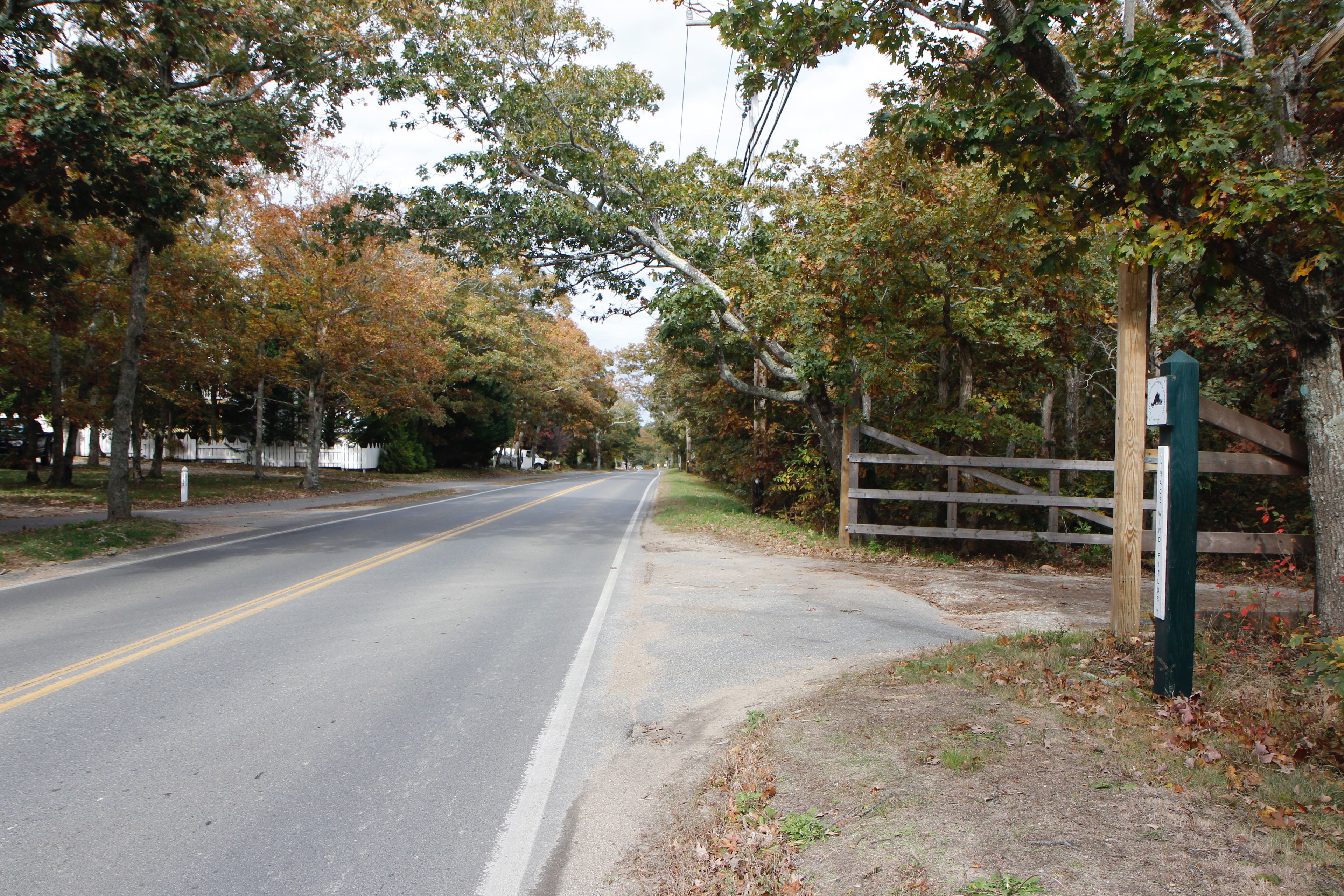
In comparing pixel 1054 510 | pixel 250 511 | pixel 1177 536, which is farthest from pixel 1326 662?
pixel 250 511

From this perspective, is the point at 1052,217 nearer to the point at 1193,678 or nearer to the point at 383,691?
the point at 1193,678

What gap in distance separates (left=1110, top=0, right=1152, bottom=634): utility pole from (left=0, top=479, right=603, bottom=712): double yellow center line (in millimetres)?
7919

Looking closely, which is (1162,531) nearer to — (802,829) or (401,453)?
(802,829)

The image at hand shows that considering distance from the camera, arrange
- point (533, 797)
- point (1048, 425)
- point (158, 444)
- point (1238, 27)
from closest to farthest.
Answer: point (533, 797) < point (1238, 27) < point (1048, 425) < point (158, 444)

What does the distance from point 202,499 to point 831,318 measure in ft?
60.1

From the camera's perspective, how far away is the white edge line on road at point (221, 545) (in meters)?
9.96

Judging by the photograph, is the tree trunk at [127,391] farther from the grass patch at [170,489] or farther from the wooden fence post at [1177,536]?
the wooden fence post at [1177,536]

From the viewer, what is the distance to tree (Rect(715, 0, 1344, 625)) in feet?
18.2

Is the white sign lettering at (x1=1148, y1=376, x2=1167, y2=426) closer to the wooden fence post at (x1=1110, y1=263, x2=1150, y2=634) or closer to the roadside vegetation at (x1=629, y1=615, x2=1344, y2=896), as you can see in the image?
the wooden fence post at (x1=1110, y1=263, x2=1150, y2=634)

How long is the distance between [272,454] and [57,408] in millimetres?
20622

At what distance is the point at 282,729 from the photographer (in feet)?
16.5

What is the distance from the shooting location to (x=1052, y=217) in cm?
708

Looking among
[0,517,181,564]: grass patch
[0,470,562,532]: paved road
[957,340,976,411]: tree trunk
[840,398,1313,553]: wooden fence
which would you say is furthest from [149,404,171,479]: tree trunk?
[957,340,976,411]: tree trunk

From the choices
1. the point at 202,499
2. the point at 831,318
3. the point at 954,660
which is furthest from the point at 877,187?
the point at 202,499
